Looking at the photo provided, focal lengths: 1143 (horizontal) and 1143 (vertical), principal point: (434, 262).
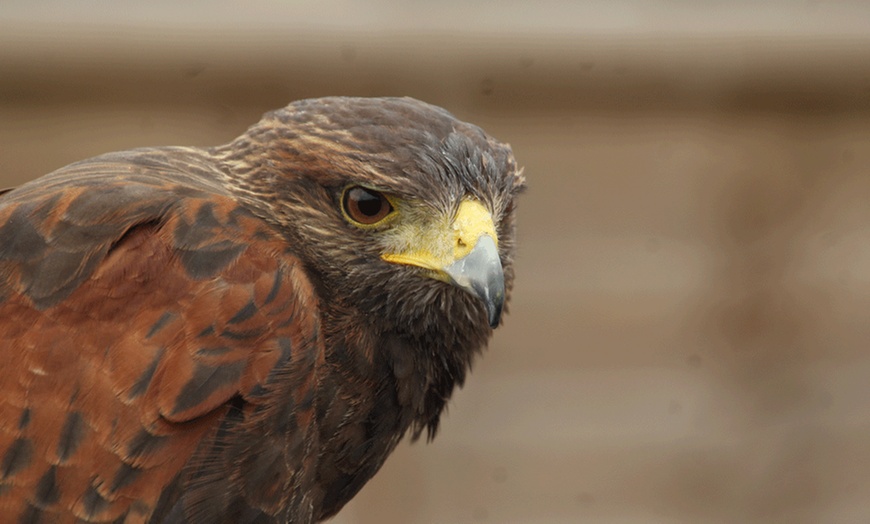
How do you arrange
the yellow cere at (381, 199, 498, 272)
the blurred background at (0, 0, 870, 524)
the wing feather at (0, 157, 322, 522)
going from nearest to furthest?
the wing feather at (0, 157, 322, 522)
the yellow cere at (381, 199, 498, 272)
the blurred background at (0, 0, 870, 524)

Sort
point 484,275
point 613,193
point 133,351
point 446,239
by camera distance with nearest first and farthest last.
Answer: point 133,351 < point 484,275 < point 446,239 < point 613,193

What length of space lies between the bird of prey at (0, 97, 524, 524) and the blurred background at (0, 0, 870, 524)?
2.98m

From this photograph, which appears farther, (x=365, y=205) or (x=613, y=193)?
(x=613, y=193)

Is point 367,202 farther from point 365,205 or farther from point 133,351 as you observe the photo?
point 133,351

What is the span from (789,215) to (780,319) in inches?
23.6

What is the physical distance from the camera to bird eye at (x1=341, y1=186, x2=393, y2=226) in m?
2.93

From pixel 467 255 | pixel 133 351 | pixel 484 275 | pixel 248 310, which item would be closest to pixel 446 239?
pixel 467 255

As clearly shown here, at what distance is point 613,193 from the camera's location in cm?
641

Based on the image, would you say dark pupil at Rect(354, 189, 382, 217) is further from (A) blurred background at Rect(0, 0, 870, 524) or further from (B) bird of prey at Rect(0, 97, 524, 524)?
(A) blurred background at Rect(0, 0, 870, 524)

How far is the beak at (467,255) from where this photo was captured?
2.72 m

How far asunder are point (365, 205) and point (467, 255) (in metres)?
0.31

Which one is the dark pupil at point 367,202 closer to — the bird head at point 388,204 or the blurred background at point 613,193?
the bird head at point 388,204

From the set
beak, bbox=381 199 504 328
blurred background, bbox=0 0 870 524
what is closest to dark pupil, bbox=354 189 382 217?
beak, bbox=381 199 504 328

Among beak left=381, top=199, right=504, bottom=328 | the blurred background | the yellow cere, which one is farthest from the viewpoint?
the blurred background
